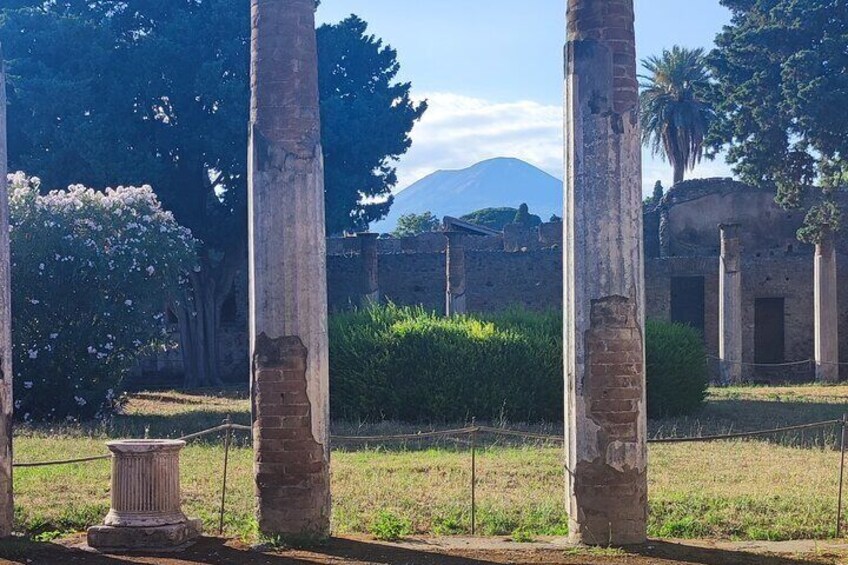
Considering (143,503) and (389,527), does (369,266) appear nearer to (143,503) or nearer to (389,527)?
(389,527)

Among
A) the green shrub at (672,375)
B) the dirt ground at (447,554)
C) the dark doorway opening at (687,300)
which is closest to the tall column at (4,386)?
the dirt ground at (447,554)

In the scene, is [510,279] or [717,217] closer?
[510,279]

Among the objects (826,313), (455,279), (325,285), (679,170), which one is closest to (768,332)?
(826,313)

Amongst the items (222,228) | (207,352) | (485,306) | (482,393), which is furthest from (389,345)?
(485,306)

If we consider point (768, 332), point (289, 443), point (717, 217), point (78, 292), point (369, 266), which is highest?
point (717, 217)

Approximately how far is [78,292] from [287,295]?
1228cm

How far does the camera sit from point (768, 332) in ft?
118

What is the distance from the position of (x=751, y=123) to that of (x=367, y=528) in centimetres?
1881

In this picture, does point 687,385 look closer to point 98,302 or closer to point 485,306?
point 98,302

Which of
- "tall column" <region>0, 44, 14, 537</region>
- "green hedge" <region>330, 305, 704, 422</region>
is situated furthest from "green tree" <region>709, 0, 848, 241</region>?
"tall column" <region>0, 44, 14, 537</region>

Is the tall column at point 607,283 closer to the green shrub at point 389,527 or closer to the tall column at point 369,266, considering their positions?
the green shrub at point 389,527

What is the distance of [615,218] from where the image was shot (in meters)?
8.77

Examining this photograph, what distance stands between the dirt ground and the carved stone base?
0.14 meters

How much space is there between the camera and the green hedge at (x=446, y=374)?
20.0 m
